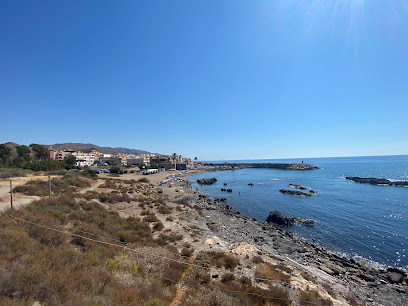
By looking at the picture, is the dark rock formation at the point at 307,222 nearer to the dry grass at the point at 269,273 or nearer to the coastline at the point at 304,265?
the coastline at the point at 304,265

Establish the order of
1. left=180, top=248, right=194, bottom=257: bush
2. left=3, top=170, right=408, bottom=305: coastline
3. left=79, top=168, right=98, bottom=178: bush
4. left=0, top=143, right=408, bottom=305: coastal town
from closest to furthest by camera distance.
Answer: left=0, top=143, right=408, bottom=305: coastal town, left=3, top=170, right=408, bottom=305: coastline, left=180, top=248, right=194, bottom=257: bush, left=79, top=168, right=98, bottom=178: bush

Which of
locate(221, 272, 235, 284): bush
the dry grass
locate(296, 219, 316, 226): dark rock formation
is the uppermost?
locate(221, 272, 235, 284): bush

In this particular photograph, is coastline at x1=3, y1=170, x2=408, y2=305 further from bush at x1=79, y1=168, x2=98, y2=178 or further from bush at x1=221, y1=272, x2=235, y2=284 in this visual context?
bush at x1=79, y1=168, x2=98, y2=178

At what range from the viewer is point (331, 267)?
14.5 meters

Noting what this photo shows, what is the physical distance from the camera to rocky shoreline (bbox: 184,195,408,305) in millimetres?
11875

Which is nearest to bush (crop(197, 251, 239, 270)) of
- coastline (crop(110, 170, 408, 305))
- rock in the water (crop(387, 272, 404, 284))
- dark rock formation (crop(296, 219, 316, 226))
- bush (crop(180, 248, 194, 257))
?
bush (crop(180, 248, 194, 257))

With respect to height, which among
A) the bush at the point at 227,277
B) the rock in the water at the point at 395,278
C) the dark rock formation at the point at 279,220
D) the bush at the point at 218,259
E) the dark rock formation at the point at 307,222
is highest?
the bush at the point at 227,277

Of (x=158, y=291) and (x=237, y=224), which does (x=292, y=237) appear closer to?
(x=237, y=224)

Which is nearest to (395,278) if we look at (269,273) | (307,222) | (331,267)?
(331,267)

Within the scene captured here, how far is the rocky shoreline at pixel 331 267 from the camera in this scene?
11875 millimetres

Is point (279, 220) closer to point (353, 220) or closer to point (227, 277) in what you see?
point (353, 220)

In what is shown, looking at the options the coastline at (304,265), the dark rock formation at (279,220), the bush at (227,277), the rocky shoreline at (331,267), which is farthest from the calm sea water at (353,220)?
the bush at (227,277)

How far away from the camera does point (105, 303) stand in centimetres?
489

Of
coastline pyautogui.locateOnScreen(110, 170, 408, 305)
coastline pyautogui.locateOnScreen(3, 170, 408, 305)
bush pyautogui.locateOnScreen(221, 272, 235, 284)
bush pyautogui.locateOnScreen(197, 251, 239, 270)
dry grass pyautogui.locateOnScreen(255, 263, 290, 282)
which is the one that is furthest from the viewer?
coastline pyautogui.locateOnScreen(110, 170, 408, 305)
